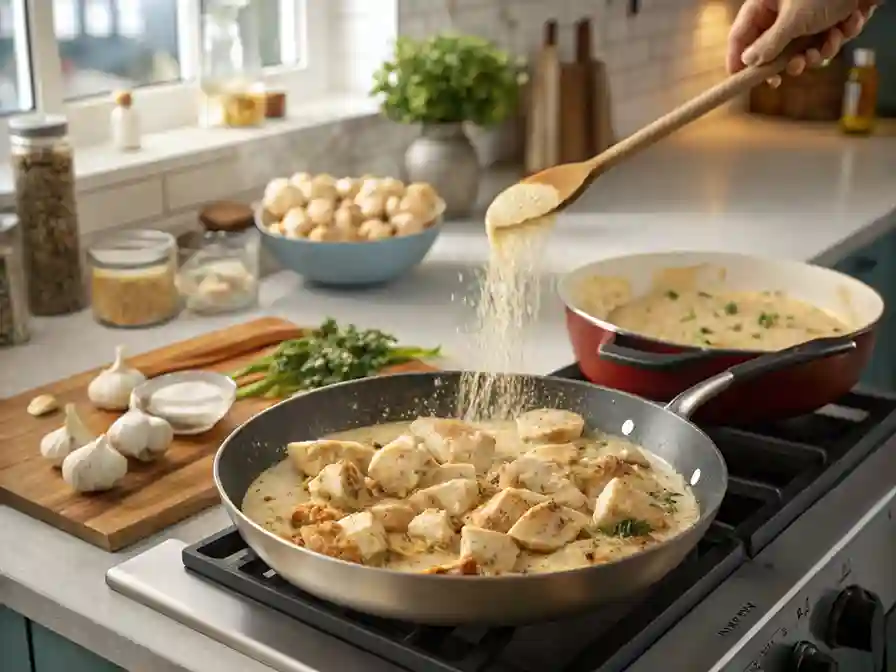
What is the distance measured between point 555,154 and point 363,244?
0.89 m

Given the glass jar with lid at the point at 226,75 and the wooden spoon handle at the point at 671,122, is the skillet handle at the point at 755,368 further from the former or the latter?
the glass jar with lid at the point at 226,75

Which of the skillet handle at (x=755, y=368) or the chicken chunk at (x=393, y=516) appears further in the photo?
the skillet handle at (x=755, y=368)

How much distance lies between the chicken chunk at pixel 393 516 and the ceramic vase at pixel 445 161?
4.14ft

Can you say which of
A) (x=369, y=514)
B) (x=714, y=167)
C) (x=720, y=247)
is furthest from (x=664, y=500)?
(x=714, y=167)

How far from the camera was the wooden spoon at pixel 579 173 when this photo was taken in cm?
141

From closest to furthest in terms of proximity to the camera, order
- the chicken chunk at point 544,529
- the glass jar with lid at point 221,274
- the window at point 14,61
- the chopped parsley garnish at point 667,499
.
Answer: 1. the chicken chunk at point 544,529
2. the chopped parsley garnish at point 667,499
3. the glass jar with lid at point 221,274
4. the window at point 14,61

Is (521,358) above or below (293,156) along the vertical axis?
below

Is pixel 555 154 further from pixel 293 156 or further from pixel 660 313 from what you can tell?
pixel 660 313

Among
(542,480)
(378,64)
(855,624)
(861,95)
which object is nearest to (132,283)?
(542,480)

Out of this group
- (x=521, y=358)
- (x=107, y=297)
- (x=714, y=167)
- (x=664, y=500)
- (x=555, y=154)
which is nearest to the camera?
(x=664, y=500)

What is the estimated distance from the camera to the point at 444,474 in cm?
111

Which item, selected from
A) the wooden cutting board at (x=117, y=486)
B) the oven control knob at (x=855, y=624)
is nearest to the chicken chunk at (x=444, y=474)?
the wooden cutting board at (x=117, y=486)

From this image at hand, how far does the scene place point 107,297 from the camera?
5.56ft

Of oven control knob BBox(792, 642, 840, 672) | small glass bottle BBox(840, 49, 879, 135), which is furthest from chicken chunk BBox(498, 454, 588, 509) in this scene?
small glass bottle BBox(840, 49, 879, 135)
